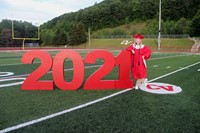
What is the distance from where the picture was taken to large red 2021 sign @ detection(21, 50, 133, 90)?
562 cm

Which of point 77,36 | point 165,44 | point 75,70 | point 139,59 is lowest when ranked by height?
point 75,70

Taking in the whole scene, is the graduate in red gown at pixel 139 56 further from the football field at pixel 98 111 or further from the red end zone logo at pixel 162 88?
the football field at pixel 98 111

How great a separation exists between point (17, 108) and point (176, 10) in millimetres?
84483

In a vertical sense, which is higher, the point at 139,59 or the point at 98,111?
the point at 139,59

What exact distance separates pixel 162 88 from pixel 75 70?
7.57ft

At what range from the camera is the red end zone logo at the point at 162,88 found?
554 centimetres

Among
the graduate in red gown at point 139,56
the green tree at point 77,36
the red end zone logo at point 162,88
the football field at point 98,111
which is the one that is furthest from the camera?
the green tree at point 77,36

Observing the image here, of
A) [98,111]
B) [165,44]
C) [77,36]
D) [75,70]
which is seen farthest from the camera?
[77,36]

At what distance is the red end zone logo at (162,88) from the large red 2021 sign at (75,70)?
573 mm

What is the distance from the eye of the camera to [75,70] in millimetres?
5727

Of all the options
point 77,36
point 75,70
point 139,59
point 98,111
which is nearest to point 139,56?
point 139,59

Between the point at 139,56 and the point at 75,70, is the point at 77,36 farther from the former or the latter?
the point at 139,56

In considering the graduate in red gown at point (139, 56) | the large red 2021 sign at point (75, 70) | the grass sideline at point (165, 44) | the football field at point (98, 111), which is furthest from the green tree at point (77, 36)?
the football field at point (98, 111)

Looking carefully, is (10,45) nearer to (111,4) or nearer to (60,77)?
(60,77)
